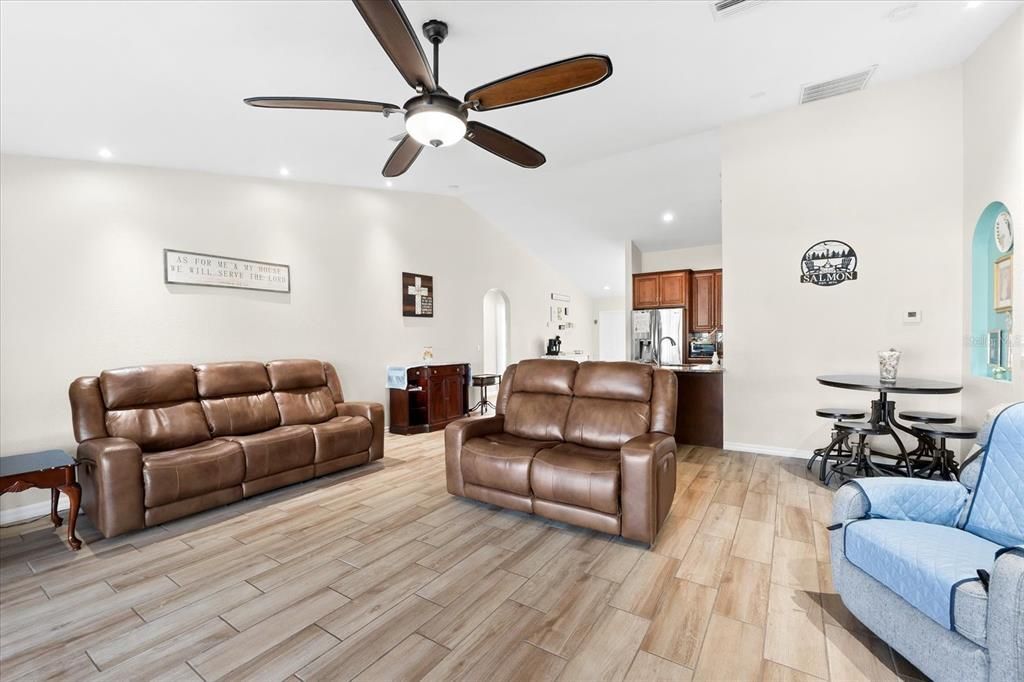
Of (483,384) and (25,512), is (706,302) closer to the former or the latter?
(483,384)

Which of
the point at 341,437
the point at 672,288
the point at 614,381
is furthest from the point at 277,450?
the point at 672,288

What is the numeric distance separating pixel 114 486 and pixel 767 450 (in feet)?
17.5

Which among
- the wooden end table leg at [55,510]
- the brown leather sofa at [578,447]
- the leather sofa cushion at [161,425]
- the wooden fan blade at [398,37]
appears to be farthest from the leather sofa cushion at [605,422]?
the wooden end table leg at [55,510]

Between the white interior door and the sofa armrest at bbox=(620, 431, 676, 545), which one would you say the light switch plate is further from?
the white interior door

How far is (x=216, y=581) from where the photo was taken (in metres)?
2.29

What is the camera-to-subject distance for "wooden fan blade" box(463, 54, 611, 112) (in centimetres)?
190

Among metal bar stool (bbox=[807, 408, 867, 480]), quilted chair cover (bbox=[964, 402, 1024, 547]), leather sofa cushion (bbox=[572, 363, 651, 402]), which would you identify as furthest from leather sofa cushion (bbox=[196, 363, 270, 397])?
metal bar stool (bbox=[807, 408, 867, 480])

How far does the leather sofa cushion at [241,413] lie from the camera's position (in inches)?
145

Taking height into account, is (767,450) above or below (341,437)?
below

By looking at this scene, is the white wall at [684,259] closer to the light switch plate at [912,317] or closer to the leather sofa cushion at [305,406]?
the light switch plate at [912,317]

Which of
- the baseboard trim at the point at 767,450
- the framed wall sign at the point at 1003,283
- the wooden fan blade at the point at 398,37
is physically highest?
the wooden fan blade at the point at 398,37

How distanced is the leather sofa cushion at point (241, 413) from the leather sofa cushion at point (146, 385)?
0.65ft

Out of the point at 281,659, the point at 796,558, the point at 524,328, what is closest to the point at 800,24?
the point at 796,558

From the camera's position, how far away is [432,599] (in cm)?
210
